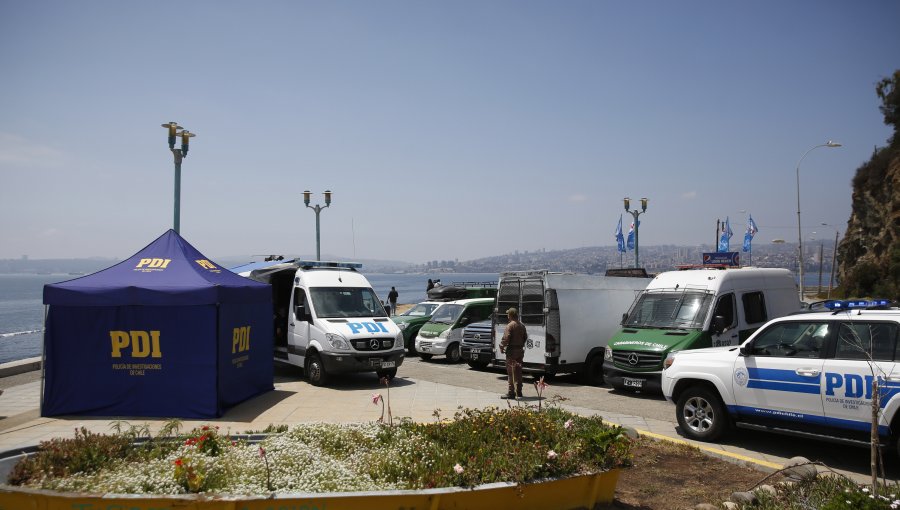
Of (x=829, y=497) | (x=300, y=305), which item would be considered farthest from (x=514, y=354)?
(x=829, y=497)

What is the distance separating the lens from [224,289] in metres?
10.5

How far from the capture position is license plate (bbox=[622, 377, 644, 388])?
1191cm

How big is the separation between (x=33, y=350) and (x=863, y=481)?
34361mm

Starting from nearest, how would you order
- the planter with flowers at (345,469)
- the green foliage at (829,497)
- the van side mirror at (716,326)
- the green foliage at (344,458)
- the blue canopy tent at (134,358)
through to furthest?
the green foliage at (829,497)
the planter with flowers at (345,469)
the green foliage at (344,458)
the blue canopy tent at (134,358)
the van side mirror at (716,326)

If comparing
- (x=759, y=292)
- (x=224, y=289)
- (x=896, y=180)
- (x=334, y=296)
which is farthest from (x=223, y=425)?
(x=896, y=180)

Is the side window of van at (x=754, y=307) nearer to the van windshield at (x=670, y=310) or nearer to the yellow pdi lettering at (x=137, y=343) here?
the van windshield at (x=670, y=310)

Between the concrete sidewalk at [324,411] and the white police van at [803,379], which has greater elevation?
the white police van at [803,379]

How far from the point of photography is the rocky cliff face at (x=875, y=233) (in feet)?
131

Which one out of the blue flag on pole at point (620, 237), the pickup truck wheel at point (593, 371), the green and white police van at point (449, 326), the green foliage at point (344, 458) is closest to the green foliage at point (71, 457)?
the green foliage at point (344, 458)

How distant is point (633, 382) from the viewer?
12.0 metres

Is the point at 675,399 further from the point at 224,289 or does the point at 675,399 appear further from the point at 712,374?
the point at 224,289

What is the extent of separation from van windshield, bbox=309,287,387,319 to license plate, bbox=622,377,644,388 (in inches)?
230

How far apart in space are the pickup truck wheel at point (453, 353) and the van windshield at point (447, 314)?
0.73m

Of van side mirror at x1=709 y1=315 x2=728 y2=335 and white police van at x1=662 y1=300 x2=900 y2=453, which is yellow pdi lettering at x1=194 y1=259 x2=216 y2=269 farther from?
van side mirror at x1=709 y1=315 x2=728 y2=335
